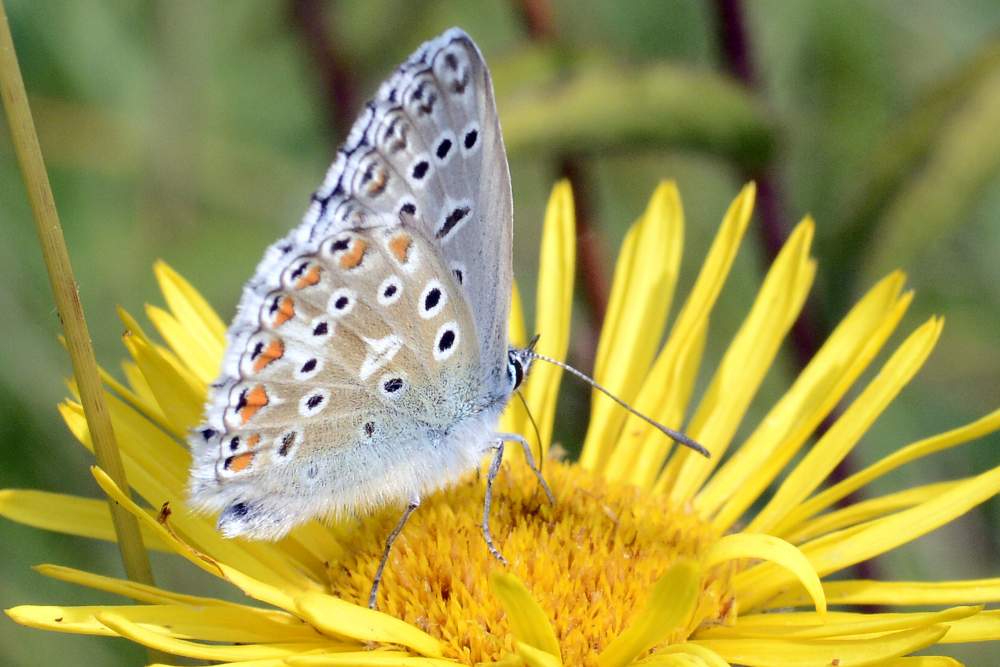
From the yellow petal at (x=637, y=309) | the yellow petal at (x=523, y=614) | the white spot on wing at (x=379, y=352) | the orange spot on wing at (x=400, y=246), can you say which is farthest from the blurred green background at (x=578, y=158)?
the yellow petal at (x=523, y=614)

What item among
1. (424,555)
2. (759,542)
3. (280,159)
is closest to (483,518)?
(424,555)

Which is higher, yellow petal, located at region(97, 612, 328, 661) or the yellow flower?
the yellow flower

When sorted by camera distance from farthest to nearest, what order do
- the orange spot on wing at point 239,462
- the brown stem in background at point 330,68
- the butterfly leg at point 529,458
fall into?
the brown stem in background at point 330,68, the butterfly leg at point 529,458, the orange spot on wing at point 239,462

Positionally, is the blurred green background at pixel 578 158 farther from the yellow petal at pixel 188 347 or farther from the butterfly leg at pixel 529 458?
the yellow petal at pixel 188 347

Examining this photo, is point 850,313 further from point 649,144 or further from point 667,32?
point 667,32

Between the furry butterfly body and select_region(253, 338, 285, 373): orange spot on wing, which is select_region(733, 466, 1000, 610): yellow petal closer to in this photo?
the furry butterfly body

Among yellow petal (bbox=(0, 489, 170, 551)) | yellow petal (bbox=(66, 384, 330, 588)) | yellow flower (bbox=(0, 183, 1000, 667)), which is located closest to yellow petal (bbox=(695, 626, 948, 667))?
yellow flower (bbox=(0, 183, 1000, 667))
